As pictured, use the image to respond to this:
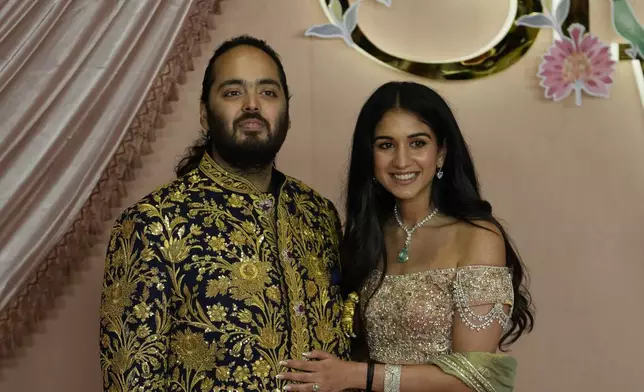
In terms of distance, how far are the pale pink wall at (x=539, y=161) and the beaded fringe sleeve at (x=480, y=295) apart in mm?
743

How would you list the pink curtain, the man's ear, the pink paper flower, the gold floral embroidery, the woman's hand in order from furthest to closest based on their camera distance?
1. the pink paper flower
2. the pink curtain
3. the man's ear
4. the woman's hand
5. the gold floral embroidery

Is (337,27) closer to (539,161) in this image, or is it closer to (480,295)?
(539,161)

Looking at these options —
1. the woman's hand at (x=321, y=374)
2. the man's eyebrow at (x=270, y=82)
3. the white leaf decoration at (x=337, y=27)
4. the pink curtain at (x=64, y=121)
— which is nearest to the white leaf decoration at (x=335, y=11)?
the white leaf decoration at (x=337, y=27)

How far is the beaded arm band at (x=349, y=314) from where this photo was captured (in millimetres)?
1972

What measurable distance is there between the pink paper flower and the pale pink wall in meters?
0.04

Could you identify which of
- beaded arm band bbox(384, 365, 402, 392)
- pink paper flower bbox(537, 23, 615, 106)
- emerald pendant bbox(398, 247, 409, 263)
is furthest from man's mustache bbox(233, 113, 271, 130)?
pink paper flower bbox(537, 23, 615, 106)

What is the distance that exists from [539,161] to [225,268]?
1.23 meters

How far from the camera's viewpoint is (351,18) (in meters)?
2.64

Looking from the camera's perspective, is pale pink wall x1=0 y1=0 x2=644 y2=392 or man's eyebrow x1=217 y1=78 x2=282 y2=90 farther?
pale pink wall x1=0 y1=0 x2=644 y2=392

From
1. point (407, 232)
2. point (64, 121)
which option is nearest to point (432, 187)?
point (407, 232)

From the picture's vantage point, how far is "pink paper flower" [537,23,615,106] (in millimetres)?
2600

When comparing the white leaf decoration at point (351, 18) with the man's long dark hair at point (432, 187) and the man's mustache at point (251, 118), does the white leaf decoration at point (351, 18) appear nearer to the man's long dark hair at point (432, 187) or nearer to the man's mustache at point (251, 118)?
the man's long dark hair at point (432, 187)

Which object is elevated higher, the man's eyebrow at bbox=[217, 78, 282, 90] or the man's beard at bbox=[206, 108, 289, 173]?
the man's eyebrow at bbox=[217, 78, 282, 90]

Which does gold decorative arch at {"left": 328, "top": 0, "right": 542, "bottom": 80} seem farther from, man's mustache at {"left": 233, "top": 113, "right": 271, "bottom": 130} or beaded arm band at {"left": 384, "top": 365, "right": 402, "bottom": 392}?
beaded arm band at {"left": 384, "top": 365, "right": 402, "bottom": 392}
